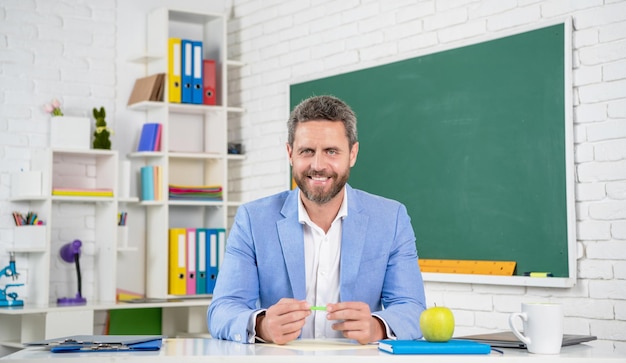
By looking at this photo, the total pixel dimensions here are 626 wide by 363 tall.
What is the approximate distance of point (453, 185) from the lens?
4023mm

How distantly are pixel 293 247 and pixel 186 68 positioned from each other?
2.89m

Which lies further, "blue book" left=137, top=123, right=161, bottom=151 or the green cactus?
"blue book" left=137, top=123, right=161, bottom=151

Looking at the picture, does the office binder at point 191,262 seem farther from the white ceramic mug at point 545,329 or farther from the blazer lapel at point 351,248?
the white ceramic mug at point 545,329

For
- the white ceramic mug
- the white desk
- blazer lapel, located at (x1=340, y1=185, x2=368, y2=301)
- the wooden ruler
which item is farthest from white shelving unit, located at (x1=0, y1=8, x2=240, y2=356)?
the white ceramic mug

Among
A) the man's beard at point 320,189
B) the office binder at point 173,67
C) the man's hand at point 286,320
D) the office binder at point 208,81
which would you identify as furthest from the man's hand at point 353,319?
the office binder at point 208,81

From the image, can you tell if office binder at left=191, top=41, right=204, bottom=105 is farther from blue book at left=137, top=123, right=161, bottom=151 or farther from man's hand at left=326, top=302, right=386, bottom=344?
man's hand at left=326, top=302, right=386, bottom=344

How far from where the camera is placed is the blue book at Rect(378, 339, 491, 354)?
192 centimetres

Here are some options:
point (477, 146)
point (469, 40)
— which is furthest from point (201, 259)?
point (469, 40)

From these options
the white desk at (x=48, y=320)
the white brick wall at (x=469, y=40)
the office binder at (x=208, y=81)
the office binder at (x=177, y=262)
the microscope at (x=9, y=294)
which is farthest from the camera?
the office binder at (x=208, y=81)

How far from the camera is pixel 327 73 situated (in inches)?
189

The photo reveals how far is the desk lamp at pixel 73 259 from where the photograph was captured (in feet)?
15.3

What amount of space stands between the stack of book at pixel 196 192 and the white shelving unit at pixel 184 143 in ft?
0.15

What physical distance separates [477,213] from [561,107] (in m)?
0.64

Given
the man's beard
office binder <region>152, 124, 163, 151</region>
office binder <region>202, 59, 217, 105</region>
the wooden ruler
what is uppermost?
office binder <region>202, 59, 217, 105</region>
